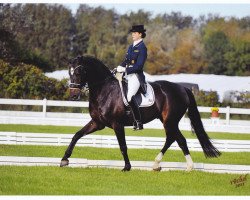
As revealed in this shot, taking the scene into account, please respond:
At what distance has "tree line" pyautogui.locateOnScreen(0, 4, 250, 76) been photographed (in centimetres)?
5459

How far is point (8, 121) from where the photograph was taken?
877 inches

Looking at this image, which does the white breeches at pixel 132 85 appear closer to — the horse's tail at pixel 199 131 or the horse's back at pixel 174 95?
the horse's back at pixel 174 95

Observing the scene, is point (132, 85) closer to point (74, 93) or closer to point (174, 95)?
point (174, 95)

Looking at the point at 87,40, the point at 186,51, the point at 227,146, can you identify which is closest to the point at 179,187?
the point at 227,146

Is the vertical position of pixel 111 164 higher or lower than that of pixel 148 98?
lower

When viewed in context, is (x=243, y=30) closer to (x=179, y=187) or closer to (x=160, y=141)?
(x=160, y=141)

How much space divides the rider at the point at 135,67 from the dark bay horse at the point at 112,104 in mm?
158

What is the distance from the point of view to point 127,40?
70.9m

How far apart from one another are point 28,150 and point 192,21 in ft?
244

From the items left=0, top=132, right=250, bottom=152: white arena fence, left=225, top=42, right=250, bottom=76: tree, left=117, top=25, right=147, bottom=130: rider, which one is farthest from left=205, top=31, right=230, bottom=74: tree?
left=117, top=25, right=147, bottom=130: rider

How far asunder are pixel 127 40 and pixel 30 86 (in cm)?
3969

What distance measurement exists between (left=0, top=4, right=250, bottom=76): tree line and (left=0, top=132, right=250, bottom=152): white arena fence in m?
33.1

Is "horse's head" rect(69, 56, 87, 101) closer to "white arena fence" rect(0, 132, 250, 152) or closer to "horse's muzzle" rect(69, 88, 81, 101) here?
"horse's muzzle" rect(69, 88, 81, 101)

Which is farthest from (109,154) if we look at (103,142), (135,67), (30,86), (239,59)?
(239,59)
